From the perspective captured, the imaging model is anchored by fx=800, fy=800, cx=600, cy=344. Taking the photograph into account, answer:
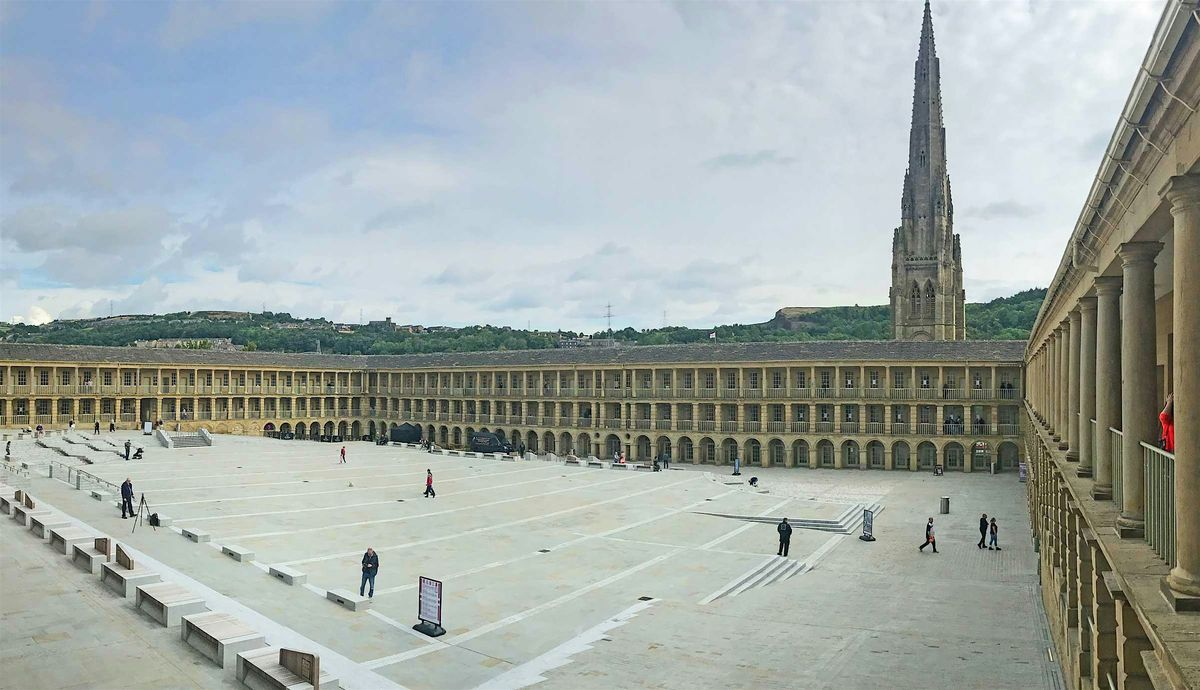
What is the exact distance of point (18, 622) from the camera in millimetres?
15781

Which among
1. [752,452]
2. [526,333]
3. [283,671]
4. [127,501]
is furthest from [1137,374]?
[526,333]

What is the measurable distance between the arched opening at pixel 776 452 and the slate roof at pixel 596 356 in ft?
23.3

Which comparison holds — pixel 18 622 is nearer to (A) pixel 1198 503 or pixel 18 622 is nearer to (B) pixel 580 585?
(B) pixel 580 585

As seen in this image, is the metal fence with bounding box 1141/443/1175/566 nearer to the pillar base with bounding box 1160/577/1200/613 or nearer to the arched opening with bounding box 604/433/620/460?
the pillar base with bounding box 1160/577/1200/613

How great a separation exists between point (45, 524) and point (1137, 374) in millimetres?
28124

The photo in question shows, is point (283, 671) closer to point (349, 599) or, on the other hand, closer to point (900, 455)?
point (349, 599)

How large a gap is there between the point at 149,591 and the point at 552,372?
6294 centimetres

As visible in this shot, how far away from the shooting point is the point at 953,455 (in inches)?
2474

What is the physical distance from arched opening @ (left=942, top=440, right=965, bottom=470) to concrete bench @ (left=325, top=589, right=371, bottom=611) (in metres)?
52.7

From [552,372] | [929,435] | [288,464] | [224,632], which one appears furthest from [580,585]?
[552,372]

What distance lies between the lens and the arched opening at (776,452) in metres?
67.7

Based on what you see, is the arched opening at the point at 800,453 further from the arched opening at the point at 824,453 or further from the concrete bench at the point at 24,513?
the concrete bench at the point at 24,513

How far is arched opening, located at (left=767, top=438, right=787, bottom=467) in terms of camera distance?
2665 inches

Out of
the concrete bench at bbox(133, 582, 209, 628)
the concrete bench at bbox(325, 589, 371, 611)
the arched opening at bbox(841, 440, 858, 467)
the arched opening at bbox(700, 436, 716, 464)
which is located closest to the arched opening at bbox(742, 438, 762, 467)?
the arched opening at bbox(700, 436, 716, 464)
